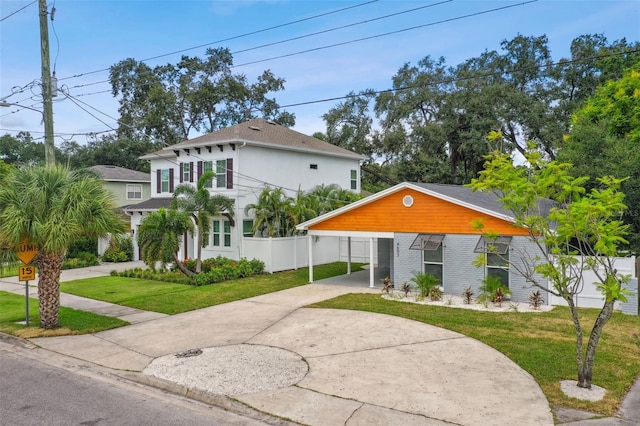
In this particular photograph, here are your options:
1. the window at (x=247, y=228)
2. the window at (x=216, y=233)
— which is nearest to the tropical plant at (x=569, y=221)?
the window at (x=247, y=228)

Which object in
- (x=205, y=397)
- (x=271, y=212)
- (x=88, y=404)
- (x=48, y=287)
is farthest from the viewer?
(x=271, y=212)

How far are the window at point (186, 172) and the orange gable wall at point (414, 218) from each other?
9602mm

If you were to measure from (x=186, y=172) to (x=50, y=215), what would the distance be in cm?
1426

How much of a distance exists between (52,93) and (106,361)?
975cm

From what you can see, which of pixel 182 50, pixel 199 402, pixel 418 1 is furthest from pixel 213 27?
pixel 199 402

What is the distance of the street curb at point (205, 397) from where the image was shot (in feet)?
22.0

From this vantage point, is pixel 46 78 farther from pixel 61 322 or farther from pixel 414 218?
pixel 414 218

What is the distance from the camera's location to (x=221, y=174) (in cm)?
2330

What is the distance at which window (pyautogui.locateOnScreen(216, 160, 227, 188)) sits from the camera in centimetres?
2314

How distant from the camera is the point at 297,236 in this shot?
75.8 ft

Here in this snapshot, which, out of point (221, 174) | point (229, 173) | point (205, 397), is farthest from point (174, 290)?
point (205, 397)

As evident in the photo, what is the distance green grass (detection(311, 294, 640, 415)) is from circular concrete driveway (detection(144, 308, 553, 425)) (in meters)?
0.39

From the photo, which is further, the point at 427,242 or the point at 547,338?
the point at 427,242

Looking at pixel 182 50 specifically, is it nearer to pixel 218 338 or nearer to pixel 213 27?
pixel 213 27
